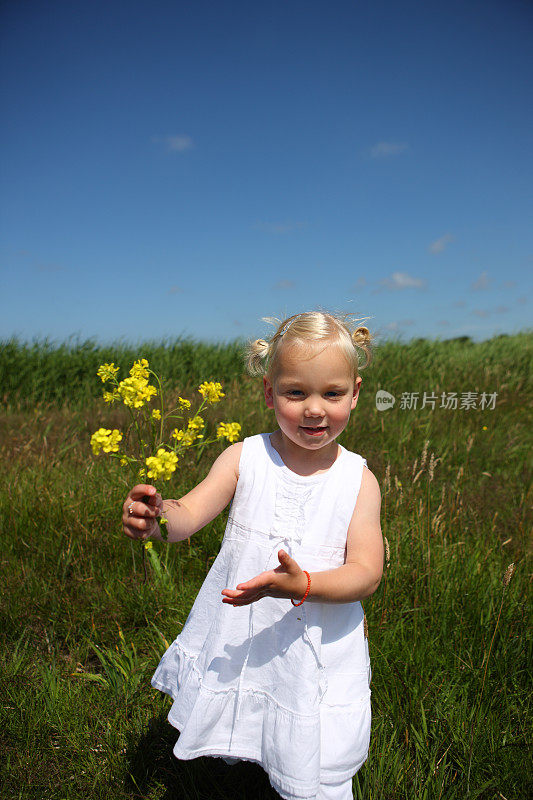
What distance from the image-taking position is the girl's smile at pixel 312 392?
1.48 m

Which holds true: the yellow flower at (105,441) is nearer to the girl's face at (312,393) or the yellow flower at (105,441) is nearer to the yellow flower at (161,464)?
the yellow flower at (161,464)

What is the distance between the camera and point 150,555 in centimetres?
253

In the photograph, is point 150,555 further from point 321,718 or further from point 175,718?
point 321,718

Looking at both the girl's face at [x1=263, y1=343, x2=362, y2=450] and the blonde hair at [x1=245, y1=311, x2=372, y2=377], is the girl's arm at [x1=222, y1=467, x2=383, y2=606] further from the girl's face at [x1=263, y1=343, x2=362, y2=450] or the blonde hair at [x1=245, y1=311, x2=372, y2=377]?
the blonde hair at [x1=245, y1=311, x2=372, y2=377]

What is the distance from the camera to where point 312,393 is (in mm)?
1489

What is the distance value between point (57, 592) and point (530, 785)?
213cm

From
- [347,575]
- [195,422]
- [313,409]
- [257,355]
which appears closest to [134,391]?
[195,422]

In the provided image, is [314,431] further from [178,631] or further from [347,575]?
[178,631]

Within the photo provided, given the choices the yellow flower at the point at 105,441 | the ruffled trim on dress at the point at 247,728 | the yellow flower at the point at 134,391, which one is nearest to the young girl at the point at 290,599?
the ruffled trim on dress at the point at 247,728

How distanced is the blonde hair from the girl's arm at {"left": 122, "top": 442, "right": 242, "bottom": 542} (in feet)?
0.98

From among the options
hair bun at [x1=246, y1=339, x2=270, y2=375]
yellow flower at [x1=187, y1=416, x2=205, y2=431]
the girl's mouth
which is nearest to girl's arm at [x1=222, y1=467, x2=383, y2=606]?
the girl's mouth

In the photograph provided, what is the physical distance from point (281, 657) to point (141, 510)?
0.58 m

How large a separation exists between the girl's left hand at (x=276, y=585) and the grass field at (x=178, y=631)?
2.90ft

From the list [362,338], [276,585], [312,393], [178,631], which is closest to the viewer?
[276,585]
